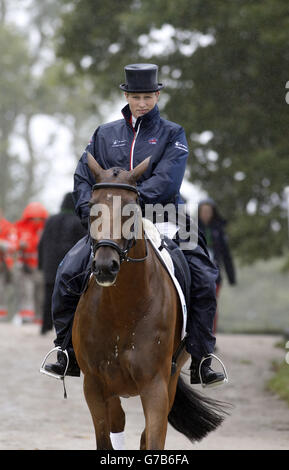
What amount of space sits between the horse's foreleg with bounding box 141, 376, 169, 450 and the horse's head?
103 centimetres

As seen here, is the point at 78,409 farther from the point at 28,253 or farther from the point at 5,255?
the point at 5,255

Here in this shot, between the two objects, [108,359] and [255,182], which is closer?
[108,359]

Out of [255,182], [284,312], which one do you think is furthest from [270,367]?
[284,312]

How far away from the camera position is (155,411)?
5.88 meters

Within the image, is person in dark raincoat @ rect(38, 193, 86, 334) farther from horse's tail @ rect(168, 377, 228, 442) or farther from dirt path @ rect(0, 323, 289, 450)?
horse's tail @ rect(168, 377, 228, 442)

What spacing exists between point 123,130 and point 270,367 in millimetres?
9359

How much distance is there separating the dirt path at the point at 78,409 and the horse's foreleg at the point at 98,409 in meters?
2.33

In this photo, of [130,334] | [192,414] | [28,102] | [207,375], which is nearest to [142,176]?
[130,334]

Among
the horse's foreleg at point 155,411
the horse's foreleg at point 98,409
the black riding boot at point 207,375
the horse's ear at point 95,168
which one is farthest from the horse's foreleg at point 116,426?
the horse's ear at point 95,168

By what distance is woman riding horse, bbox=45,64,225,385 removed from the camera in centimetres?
647

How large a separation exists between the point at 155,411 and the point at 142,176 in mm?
1749

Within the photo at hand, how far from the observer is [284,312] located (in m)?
68.6

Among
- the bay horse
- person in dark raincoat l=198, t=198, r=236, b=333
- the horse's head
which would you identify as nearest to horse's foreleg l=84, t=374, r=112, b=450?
the bay horse

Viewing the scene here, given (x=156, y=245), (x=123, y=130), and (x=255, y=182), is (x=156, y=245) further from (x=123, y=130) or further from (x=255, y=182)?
(x=255, y=182)
